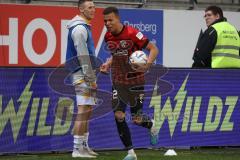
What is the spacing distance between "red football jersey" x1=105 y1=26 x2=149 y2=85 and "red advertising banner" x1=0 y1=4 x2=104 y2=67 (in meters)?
6.02

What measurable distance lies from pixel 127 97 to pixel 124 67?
378mm

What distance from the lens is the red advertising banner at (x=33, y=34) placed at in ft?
45.9

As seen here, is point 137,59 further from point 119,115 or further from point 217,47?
point 217,47

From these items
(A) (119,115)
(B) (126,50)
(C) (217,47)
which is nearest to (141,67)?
(B) (126,50)

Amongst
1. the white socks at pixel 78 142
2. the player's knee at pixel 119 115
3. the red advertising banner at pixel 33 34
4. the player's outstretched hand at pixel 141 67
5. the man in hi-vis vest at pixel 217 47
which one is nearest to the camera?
the player's knee at pixel 119 115

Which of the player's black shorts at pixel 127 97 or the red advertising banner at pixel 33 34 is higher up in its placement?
the red advertising banner at pixel 33 34

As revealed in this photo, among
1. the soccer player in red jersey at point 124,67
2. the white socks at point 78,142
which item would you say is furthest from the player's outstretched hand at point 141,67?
the white socks at point 78,142

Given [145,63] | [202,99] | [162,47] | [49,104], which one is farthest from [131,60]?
[162,47]

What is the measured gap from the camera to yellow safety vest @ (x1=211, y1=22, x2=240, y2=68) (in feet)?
33.8

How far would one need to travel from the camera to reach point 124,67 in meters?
8.30

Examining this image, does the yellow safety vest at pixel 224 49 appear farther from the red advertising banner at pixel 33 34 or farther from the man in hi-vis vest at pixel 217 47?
the red advertising banner at pixel 33 34

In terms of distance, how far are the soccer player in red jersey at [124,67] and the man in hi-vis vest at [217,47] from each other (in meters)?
2.16

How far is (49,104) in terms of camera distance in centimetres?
915

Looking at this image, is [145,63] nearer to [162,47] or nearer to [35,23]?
[35,23]
